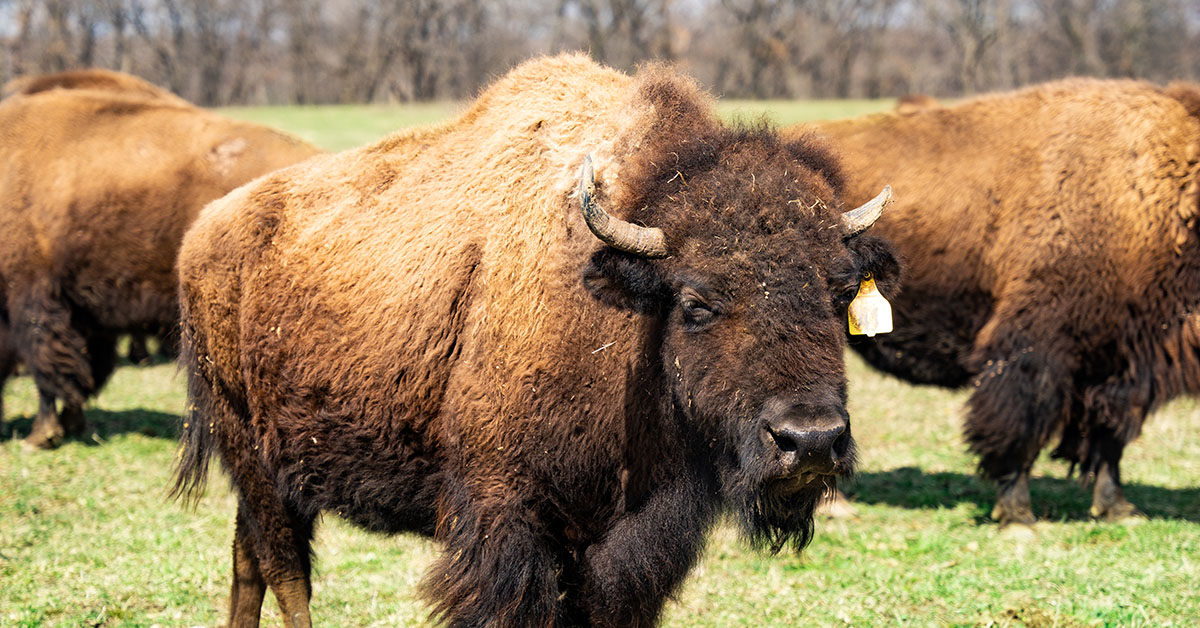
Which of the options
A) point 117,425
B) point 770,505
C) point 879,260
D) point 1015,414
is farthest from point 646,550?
point 117,425

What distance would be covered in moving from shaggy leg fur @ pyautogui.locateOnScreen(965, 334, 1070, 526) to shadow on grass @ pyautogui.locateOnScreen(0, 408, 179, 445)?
674cm

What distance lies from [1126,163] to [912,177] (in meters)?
1.43

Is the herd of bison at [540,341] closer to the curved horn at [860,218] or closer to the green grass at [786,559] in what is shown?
the curved horn at [860,218]

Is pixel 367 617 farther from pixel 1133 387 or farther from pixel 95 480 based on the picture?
pixel 1133 387

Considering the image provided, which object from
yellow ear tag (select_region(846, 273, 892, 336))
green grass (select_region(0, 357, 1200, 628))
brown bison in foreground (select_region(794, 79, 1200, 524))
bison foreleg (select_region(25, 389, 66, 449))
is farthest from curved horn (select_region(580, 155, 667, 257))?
bison foreleg (select_region(25, 389, 66, 449))

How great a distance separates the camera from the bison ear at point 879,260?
3.61 metres

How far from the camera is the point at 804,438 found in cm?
303

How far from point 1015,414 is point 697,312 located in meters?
4.53

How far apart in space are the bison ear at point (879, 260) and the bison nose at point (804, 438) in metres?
0.71

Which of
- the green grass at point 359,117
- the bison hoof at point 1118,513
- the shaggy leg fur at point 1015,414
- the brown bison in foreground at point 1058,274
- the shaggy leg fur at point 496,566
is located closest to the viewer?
the shaggy leg fur at point 496,566

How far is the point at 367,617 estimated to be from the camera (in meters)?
5.22

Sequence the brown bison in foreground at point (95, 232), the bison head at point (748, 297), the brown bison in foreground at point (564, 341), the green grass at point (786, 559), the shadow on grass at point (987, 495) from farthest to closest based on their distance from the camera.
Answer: the brown bison in foreground at point (95, 232), the shadow on grass at point (987, 495), the green grass at point (786, 559), the brown bison in foreground at point (564, 341), the bison head at point (748, 297)

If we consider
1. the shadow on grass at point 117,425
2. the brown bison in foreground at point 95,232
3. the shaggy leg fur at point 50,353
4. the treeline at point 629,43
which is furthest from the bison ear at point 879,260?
the treeline at point 629,43

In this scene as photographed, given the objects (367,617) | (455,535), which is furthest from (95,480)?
(455,535)
